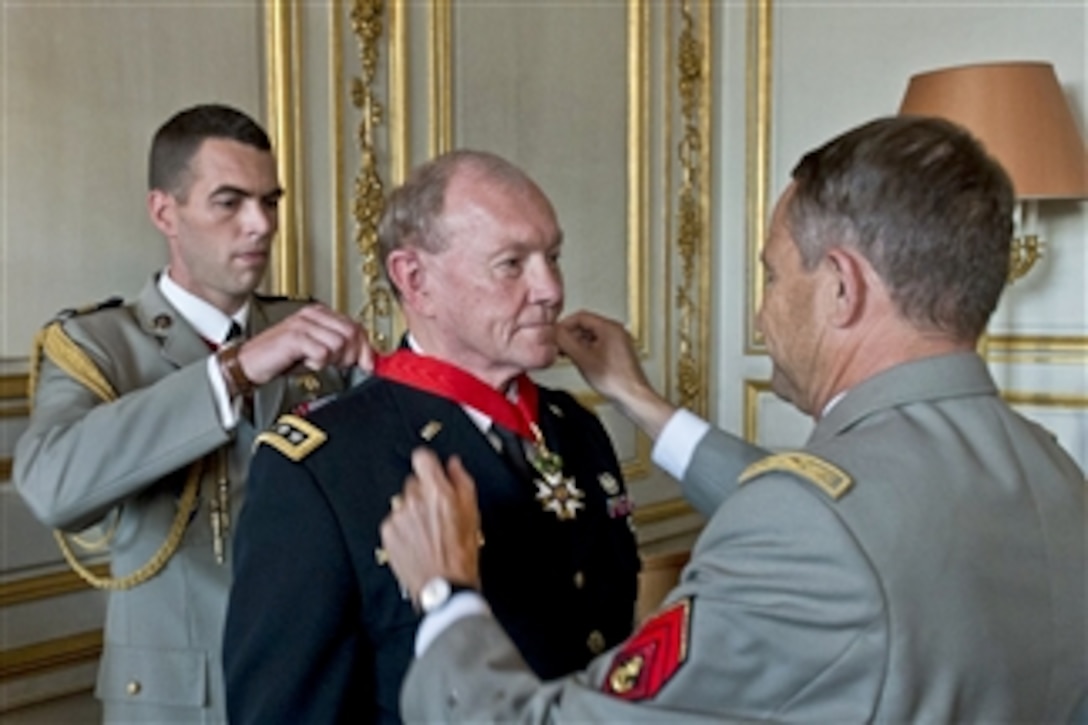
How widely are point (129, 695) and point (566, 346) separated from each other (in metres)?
0.82

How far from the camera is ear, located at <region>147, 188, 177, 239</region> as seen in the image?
1841 mm

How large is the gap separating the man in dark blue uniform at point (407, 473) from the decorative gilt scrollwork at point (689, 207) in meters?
2.06

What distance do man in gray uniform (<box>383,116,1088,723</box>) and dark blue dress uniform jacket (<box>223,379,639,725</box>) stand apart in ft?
0.82

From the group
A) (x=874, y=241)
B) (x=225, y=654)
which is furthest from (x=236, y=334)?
(x=874, y=241)

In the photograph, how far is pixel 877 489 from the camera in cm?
90

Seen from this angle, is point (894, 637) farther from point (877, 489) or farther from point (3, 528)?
point (3, 528)

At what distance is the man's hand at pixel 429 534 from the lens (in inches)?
39.3

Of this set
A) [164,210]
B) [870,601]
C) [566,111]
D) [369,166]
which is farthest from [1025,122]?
[870,601]

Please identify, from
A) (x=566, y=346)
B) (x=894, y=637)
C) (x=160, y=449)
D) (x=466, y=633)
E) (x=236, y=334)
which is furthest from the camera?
(x=236, y=334)

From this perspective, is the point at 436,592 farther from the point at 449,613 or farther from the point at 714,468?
the point at 714,468

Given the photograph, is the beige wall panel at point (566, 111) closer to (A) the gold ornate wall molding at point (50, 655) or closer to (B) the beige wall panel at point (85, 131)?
(B) the beige wall panel at point (85, 131)

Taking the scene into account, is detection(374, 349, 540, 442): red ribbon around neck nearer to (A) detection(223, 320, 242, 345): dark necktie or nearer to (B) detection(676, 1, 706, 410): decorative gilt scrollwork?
(A) detection(223, 320, 242, 345): dark necktie

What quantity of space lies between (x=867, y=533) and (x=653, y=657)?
19cm

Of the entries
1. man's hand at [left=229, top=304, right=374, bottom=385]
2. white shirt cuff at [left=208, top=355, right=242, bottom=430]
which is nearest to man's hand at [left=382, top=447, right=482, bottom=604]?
man's hand at [left=229, top=304, right=374, bottom=385]
